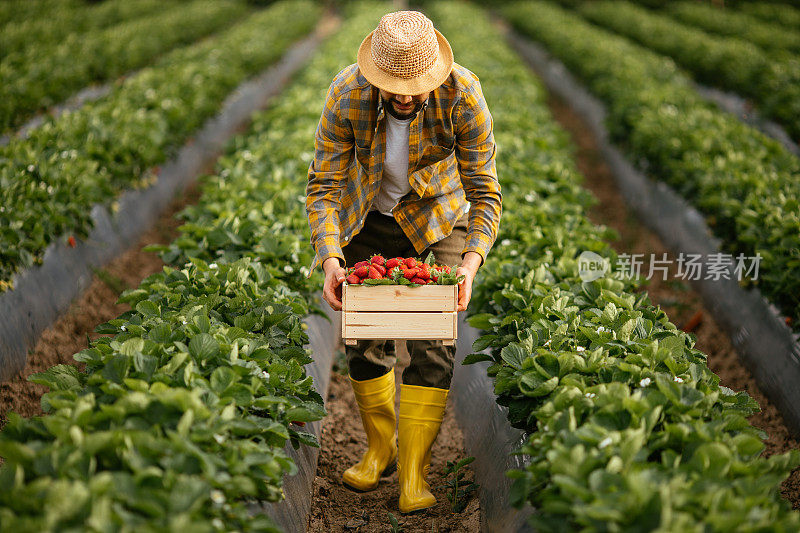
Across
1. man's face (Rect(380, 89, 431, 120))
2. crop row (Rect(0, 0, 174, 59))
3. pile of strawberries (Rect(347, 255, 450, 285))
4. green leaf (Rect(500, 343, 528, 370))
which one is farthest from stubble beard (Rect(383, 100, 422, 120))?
crop row (Rect(0, 0, 174, 59))

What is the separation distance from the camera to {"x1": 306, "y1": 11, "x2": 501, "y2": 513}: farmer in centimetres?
269

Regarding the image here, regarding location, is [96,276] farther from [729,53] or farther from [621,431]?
[729,53]

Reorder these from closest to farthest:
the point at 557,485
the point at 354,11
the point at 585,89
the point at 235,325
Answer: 1. the point at 557,485
2. the point at 235,325
3. the point at 585,89
4. the point at 354,11

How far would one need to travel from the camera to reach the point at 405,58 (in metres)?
2.58

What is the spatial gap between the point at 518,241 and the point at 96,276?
3355 millimetres

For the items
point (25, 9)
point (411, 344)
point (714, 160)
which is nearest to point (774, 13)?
point (714, 160)

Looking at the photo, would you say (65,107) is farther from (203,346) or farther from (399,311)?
(399,311)

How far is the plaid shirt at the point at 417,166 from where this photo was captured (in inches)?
112

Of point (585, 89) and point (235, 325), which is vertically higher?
point (235, 325)

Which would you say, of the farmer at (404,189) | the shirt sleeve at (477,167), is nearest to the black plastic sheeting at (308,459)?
the farmer at (404,189)

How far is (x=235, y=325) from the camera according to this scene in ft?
10.3

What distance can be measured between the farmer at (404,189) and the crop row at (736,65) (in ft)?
22.3

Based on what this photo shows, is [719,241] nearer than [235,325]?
No

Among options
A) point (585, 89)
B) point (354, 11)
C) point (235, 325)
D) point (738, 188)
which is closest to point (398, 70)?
point (235, 325)
